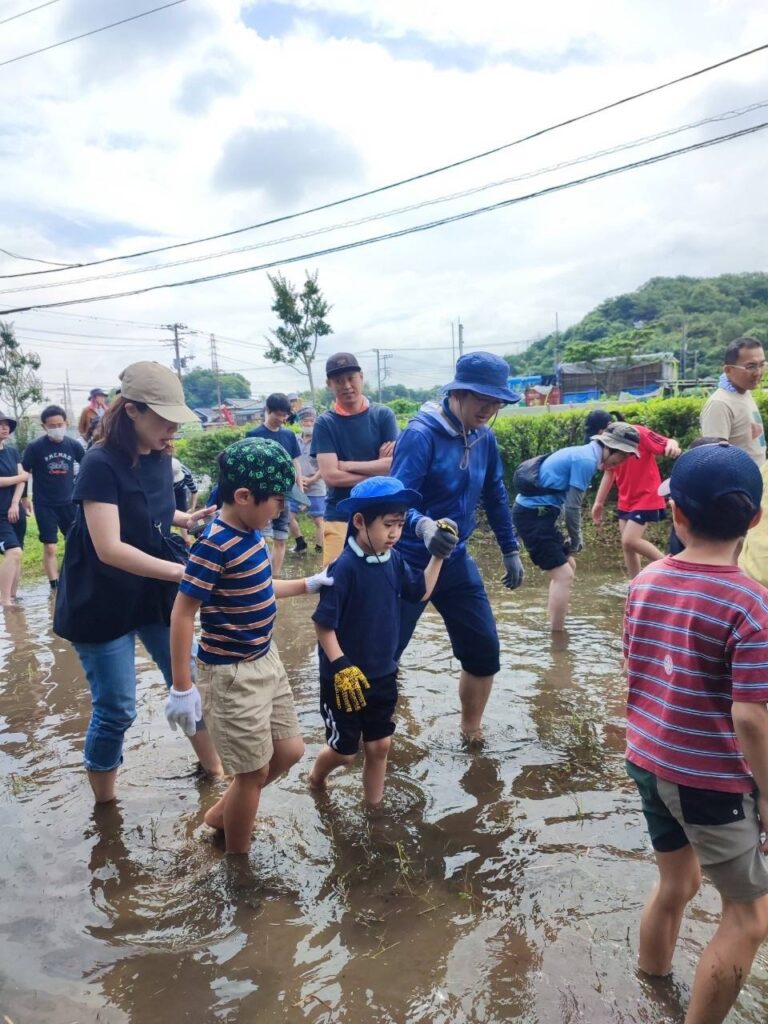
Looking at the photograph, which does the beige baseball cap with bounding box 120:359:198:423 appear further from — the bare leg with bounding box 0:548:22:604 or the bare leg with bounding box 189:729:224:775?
the bare leg with bounding box 0:548:22:604

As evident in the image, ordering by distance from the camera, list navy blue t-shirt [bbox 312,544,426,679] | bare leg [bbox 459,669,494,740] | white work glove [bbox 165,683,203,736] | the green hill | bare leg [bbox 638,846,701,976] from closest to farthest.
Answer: bare leg [bbox 638,846,701,976], white work glove [bbox 165,683,203,736], navy blue t-shirt [bbox 312,544,426,679], bare leg [bbox 459,669,494,740], the green hill

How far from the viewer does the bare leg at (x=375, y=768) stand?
3.24 m

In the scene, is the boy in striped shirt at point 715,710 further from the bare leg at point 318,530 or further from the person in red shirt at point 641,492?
the bare leg at point 318,530

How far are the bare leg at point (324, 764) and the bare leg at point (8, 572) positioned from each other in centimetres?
592

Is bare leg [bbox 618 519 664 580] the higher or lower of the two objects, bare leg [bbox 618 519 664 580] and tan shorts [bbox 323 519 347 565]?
the lower

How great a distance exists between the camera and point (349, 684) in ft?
9.43

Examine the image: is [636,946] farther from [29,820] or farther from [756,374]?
[756,374]

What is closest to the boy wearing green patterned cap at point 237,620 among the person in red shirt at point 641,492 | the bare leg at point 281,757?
the bare leg at point 281,757

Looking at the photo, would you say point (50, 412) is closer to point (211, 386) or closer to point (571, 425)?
point (571, 425)

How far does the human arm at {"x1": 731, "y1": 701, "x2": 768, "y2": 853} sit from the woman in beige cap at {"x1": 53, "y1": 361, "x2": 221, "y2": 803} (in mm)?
2105

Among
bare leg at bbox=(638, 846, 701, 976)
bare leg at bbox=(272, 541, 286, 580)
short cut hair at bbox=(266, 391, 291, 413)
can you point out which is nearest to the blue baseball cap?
bare leg at bbox=(638, 846, 701, 976)

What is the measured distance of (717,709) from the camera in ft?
5.99

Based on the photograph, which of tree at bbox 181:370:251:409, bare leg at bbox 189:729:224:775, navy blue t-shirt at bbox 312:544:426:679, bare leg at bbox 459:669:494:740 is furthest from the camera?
tree at bbox 181:370:251:409

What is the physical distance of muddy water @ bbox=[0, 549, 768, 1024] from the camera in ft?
7.38
